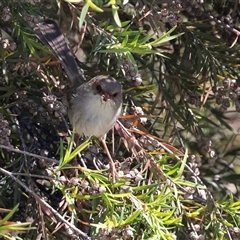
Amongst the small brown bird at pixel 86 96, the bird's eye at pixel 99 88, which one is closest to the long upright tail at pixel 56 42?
the small brown bird at pixel 86 96

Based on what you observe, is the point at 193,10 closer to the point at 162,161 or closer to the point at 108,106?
the point at 108,106

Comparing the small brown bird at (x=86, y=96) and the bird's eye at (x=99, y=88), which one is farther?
the bird's eye at (x=99, y=88)

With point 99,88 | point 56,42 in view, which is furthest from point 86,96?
point 56,42

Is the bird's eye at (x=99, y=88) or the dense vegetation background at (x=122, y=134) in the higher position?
the dense vegetation background at (x=122, y=134)

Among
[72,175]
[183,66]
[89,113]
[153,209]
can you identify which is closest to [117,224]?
[153,209]

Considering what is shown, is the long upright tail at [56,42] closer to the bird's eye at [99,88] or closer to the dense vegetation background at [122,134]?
the dense vegetation background at [122,134]

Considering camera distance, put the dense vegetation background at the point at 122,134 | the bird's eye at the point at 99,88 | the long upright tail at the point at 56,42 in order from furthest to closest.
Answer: the bird's eye at the point at 99,88, the long upright tail at the point at 56,42, the dense vegetation background at the point at 122,134

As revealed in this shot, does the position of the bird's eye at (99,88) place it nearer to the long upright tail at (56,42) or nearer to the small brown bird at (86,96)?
the small brown bird at (86,96)

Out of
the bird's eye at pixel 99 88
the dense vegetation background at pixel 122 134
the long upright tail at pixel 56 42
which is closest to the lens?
the dense vegetation background at pixel 122 134

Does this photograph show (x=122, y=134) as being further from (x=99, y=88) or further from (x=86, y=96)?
(x=86, y=96)
